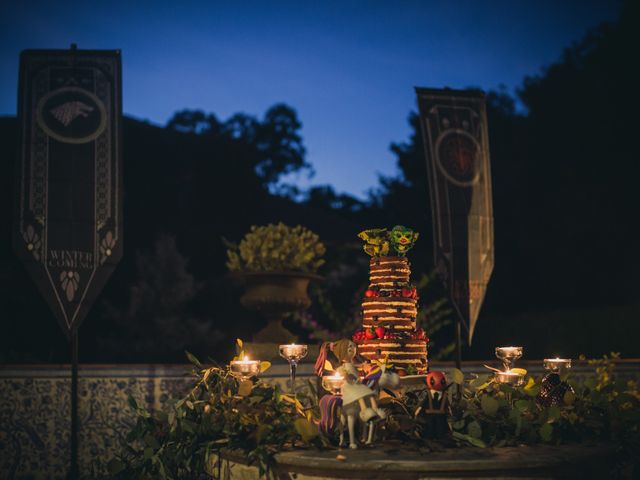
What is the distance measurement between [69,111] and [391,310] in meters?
3.04

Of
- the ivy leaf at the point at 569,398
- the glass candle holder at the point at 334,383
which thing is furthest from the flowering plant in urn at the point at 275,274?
the ivy leaf at the point at 569,398

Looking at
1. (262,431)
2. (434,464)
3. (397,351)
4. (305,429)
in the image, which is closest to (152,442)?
(262,431)

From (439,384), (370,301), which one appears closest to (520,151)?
(370,301)

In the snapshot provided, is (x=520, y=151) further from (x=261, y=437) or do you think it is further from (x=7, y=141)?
(x=261, y=437)

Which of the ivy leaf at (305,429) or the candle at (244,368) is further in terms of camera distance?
the candle at (244,368)

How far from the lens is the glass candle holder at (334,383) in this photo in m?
3.96

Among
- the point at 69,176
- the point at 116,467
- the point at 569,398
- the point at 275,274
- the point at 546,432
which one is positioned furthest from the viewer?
the point at 275,274

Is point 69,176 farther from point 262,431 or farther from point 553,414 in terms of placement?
point 553,414

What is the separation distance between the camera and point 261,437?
12.3 ft

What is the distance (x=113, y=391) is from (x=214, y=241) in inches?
438

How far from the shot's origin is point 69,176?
5797 millimetres

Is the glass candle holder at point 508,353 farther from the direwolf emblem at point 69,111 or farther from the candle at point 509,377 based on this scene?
the direwolf emblem at point 69,111

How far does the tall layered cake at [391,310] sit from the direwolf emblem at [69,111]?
8.34 feet

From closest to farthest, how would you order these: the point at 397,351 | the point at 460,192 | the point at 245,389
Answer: the point at 245,389
the point at 397,351
the point at 460,192
